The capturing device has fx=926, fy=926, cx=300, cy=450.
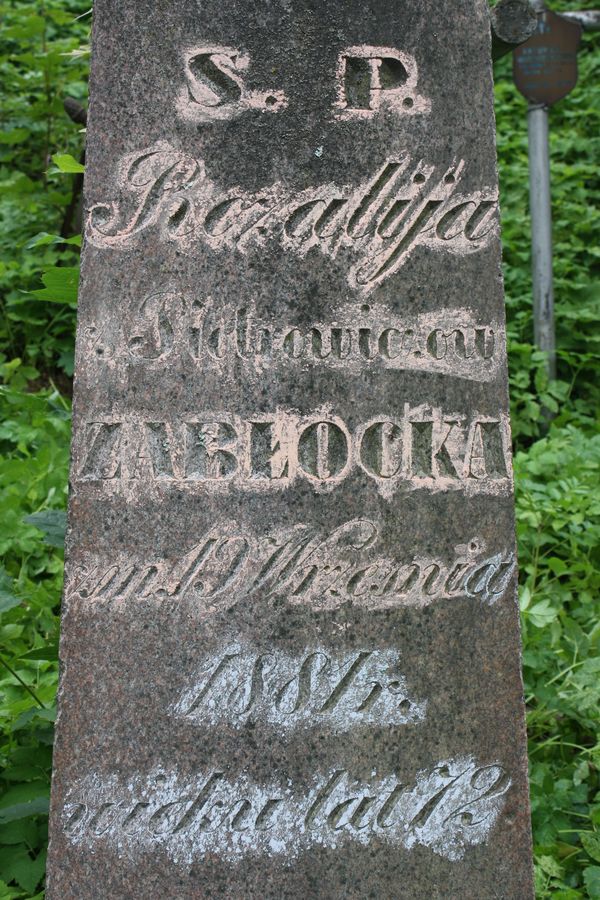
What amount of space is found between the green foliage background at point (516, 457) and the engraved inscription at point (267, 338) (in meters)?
0.42

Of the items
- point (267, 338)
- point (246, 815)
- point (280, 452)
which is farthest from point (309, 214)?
point (246, 815)

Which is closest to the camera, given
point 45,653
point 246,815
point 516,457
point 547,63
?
point 246,815

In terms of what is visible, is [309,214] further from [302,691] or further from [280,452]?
[302,691]

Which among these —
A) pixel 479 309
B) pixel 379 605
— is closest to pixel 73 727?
pixel 379 605

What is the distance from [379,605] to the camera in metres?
2.19

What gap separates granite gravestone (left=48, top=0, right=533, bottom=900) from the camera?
6.96 ft

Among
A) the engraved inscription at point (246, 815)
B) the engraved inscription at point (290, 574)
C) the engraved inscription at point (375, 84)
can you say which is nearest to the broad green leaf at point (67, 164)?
the engraved inscription at point (375, 84)

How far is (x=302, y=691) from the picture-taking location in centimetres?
216

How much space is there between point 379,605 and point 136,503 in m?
0.62

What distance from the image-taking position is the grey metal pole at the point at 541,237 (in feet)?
15.8

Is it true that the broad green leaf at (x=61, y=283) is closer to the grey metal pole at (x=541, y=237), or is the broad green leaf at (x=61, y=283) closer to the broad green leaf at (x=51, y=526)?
the broad green leaf at (x=51, y=526)

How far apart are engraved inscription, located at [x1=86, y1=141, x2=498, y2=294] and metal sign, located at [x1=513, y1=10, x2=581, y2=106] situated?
296 cm

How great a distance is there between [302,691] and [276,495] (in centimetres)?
46

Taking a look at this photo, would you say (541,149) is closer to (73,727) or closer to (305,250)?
(305,250)
